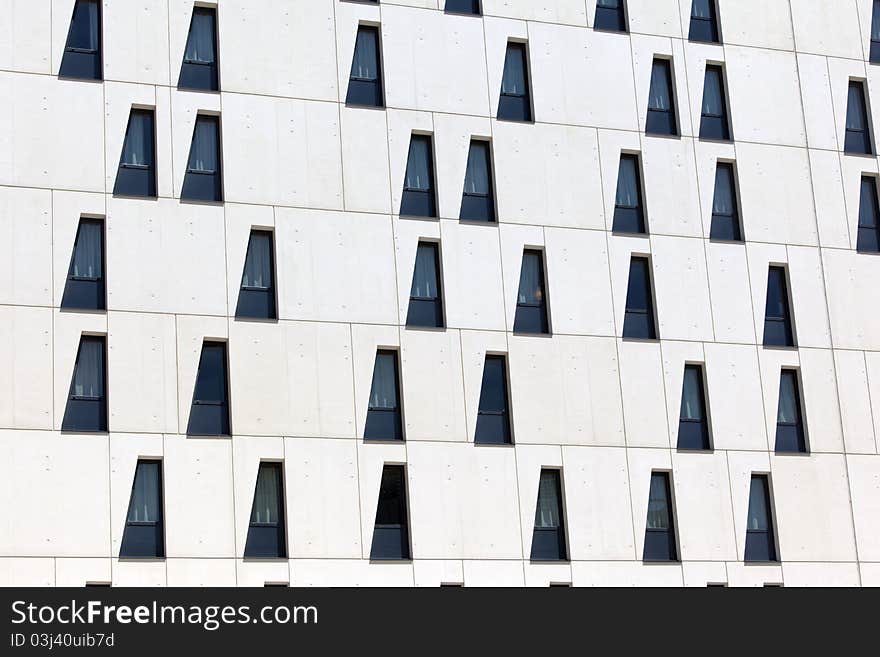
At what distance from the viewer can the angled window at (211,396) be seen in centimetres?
3784

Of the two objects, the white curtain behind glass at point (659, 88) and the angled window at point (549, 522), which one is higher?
the white curtain behind glass at point (659, 88)

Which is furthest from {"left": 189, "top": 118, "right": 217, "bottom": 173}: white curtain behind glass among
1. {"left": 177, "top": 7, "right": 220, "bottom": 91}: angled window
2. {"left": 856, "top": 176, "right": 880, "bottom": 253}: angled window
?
{"left": 856, "top": 176, "right": 880, "bottom": 253}: angled window

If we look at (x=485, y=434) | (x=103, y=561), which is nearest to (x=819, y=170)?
(x=485, y=434)

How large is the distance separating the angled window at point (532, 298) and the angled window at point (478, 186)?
150 cm

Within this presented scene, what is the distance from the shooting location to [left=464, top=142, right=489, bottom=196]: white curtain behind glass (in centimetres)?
4172

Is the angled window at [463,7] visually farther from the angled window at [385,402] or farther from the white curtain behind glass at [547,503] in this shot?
the white curtain behind glass at [547,503]

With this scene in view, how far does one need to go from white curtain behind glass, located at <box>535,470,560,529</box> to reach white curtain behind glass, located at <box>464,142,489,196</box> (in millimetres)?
7445

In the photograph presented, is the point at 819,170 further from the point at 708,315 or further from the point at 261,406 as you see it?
the point at 261,406

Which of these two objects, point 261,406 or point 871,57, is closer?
point 261,406

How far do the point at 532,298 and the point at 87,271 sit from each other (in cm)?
1104

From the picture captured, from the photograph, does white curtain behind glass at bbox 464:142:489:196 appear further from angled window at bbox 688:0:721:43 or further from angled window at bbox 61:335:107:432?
angled window at bbox 61:335:107:432

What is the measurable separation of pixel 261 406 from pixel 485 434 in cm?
558

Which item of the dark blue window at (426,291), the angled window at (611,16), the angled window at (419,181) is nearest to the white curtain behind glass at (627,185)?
the angled window at (611,16)
